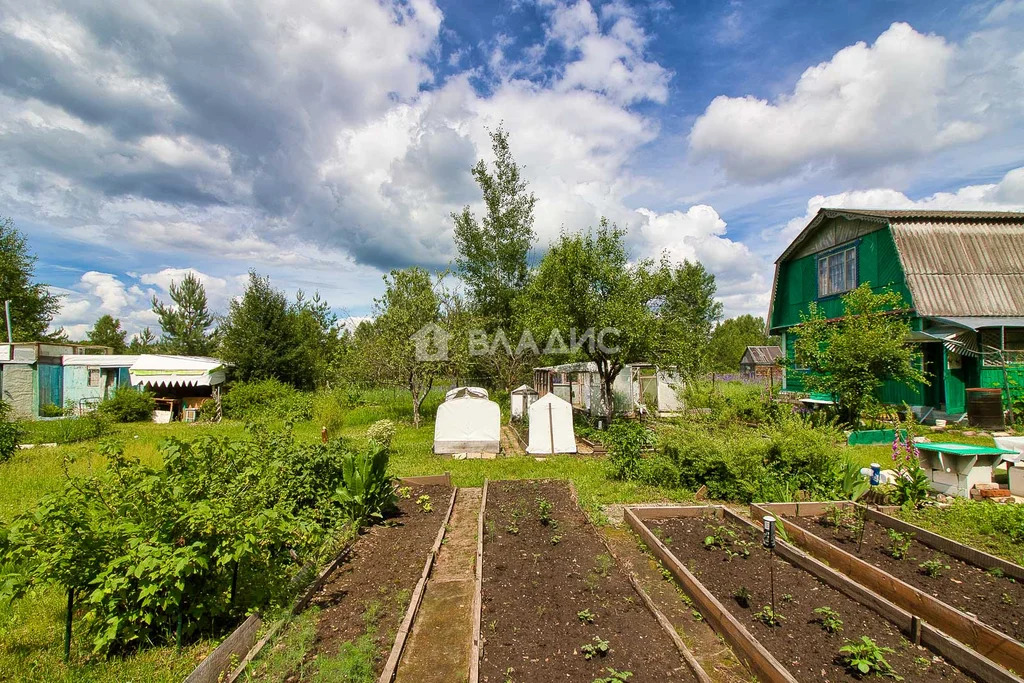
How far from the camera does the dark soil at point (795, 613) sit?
3480 mm

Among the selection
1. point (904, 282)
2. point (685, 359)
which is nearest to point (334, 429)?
point (685, 359)

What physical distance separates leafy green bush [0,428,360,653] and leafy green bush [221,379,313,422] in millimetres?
15854

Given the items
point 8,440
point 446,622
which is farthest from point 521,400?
point 446,622

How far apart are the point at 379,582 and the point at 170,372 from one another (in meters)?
20.3

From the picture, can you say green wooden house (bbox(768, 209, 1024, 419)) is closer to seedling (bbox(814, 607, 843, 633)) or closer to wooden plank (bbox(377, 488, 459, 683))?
seedling (bbox(814, 607, 843, 633))

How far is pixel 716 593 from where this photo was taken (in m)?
4.67

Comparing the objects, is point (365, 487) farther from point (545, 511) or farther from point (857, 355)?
point (857, 355)

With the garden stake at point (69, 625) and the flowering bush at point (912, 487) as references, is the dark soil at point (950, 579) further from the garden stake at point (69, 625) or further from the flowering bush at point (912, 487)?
the garden stake at point (69, 625)

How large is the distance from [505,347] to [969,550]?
58.2 ft

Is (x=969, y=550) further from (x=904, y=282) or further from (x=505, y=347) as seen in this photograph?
(x=505, y=347)

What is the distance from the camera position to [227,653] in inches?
139

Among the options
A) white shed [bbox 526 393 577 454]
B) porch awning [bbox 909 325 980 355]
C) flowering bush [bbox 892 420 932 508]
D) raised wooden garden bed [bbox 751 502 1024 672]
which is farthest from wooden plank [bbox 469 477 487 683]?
porch awning [bbox 909 325 980 355]

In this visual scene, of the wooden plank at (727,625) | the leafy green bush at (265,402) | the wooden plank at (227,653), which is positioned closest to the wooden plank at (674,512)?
the wooden plank at (727,625)

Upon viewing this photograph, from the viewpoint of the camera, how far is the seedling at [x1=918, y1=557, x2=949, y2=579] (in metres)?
4.86
